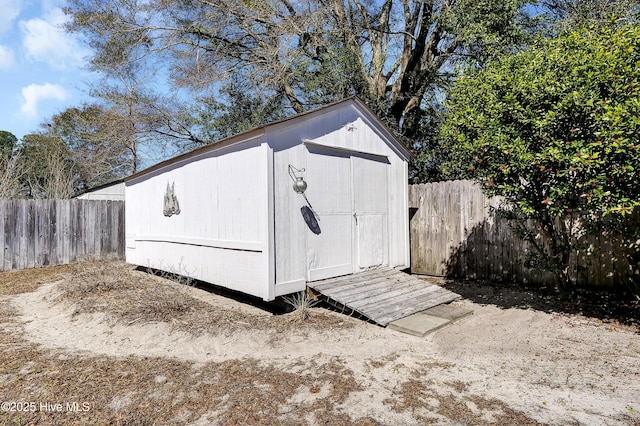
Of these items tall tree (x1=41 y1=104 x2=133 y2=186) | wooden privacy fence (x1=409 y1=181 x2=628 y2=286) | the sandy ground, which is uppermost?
tall tree (x1=41 y1=104 x2=133 y2=186)

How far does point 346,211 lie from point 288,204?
1.29m

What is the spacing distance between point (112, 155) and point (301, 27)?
31.2ft

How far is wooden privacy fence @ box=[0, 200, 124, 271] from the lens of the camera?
9.09m

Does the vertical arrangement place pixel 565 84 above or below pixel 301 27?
below

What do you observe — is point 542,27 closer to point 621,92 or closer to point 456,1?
point 456,1

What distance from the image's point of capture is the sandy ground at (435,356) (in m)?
2.62

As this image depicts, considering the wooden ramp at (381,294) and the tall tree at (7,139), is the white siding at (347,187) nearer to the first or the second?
the wooden ramp at (381,294)

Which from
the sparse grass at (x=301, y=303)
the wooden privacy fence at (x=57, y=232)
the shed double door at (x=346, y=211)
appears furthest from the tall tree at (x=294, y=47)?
the sparse grass at (x=301, y=303)

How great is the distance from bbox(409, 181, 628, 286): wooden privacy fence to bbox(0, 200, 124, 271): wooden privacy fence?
893 centimetres

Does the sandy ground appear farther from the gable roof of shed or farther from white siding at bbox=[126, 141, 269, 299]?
the gable roof of shed

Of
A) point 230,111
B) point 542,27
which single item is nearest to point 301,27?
point 230,111

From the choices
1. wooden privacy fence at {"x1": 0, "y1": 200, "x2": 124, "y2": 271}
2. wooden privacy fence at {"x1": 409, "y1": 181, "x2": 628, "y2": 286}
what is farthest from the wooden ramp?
wooden privacy fence at {"x1": 0, "y1": 200, "x2": 124, "y2": 271}

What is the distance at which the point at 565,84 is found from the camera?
3984 mm

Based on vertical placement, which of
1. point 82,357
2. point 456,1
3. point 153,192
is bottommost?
point 82,357
